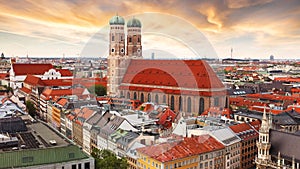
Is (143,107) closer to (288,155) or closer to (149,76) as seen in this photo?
(149,76)

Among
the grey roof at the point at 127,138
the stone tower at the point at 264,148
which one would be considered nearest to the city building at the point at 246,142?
the stone tower at the point at 264,148

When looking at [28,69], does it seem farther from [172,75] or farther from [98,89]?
[172,75]

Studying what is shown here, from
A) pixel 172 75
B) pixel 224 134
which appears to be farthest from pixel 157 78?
pixel 224 134

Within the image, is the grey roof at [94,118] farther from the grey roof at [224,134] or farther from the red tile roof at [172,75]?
the red tile roof at [172,75]

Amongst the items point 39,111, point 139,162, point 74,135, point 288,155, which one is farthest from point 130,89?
point 288,155

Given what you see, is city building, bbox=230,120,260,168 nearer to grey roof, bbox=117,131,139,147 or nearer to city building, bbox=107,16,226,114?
grey roof, bbox=117,131,139,147

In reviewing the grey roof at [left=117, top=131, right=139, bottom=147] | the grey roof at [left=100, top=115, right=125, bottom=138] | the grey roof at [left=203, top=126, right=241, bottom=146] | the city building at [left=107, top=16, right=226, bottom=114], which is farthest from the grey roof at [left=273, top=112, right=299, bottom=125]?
the grey roof at [left=100, top=115, right=125, bottom=138]
